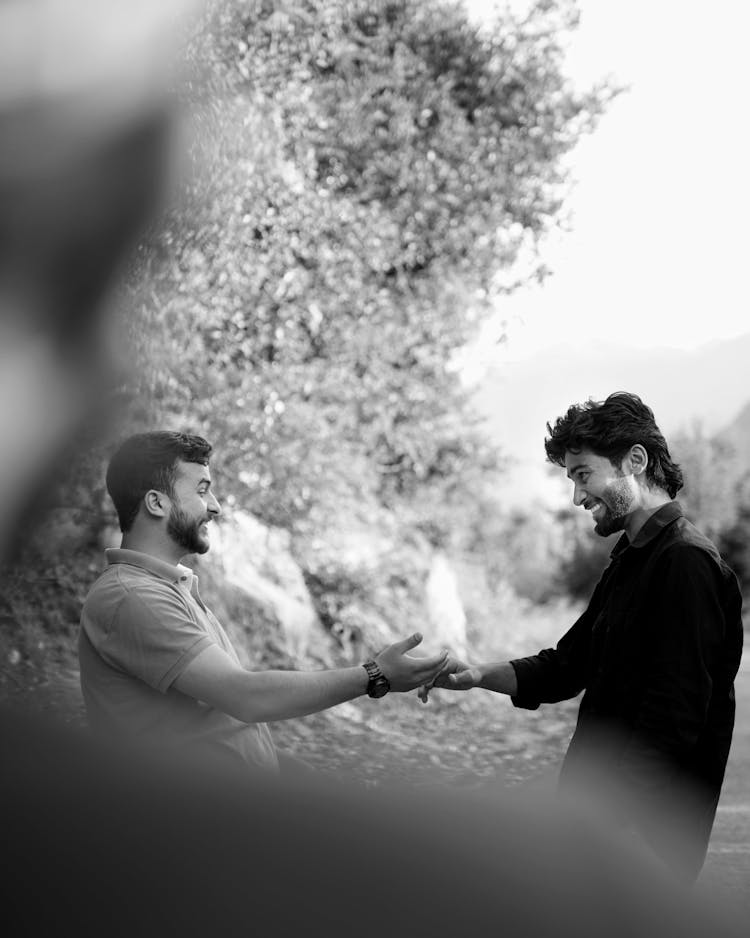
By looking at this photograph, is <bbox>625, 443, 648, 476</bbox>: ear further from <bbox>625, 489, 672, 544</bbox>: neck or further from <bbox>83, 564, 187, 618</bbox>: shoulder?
<bbox>83, 564, 187, 618</bbox>: shoulder

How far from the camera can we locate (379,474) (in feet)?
26.2

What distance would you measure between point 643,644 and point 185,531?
939 millimetres

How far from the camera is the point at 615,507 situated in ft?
7.78

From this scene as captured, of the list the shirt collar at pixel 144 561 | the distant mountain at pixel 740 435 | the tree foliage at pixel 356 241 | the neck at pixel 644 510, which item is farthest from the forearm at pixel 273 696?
the distant mountain at pixel 740 435

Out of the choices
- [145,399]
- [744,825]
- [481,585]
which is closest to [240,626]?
[145,399]

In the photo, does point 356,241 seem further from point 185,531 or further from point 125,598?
point 125,598

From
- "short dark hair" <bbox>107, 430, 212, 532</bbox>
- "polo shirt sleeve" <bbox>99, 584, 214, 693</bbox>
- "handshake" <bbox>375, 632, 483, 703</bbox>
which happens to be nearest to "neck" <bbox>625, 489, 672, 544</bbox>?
"handshake" <bbox>375, 632, 483, 703</bbox>

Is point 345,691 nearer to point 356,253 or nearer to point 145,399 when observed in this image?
→ point 145,399

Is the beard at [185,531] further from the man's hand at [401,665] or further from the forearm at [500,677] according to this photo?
the forearm at [500,677]

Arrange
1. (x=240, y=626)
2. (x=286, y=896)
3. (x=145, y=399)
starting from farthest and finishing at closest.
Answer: (x=240, y=626)
(x=145, y=399)
(x=286, y=896)

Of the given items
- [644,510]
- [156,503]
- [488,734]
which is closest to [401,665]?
[156,503]

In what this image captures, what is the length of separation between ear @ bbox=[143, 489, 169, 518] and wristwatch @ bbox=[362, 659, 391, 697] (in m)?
0.47

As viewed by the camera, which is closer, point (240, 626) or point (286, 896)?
point (286, 896)

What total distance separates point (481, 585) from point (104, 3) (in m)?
9.30
